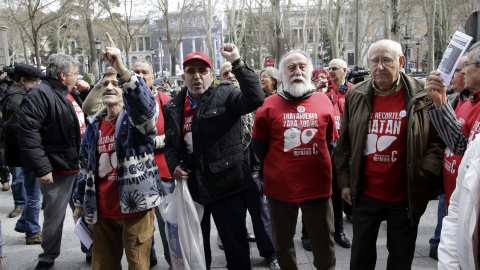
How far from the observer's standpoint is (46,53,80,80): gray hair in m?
3.81

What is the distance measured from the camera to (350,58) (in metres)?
76.2

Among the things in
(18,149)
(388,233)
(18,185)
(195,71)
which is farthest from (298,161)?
(18,185)

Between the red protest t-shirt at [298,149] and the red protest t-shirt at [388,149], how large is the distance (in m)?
0.40

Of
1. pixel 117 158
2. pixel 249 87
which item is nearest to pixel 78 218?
pixel 117 158

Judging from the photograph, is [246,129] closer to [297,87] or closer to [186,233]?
[297,87]

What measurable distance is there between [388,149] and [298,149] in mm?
697

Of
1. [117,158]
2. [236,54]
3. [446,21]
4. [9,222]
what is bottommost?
[9,222]

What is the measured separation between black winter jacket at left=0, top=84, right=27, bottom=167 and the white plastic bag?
2.77 m

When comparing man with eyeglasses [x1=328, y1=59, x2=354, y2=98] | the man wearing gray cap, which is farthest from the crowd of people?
the man wearing gray cap

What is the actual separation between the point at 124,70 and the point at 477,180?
203 centimetres

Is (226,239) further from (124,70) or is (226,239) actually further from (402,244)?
(124,70)

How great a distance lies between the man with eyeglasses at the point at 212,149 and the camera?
2875 millimetres

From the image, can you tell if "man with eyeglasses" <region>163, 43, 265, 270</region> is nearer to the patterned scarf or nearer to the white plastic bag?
the white plastic bag

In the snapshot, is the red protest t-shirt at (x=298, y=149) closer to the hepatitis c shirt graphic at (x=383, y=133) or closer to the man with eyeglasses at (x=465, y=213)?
the hepatitis c shirt graphic at (x=383, y=133)
